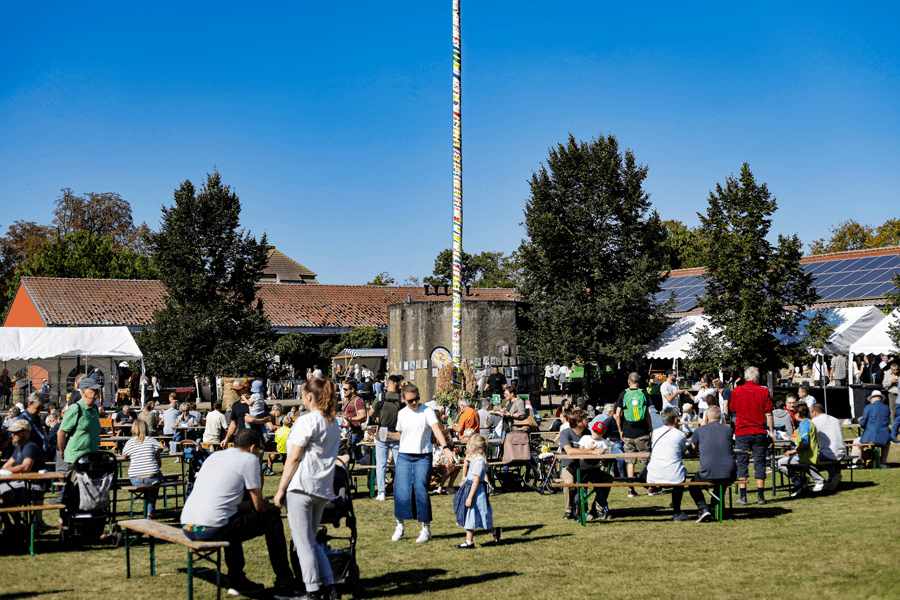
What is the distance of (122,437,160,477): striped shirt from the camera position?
9477mm

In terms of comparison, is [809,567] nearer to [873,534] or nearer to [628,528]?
[873,534]

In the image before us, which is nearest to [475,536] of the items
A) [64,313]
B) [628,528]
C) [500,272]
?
[628,528]

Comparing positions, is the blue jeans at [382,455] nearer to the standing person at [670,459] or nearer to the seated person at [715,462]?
the standing person at [670,459]

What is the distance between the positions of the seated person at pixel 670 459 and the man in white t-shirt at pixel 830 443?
3.04 m

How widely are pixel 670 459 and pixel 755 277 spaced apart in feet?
54.6

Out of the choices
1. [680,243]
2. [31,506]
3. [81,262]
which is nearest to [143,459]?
[31,506]

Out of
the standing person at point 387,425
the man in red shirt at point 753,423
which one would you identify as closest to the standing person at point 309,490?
the standing person at point 387,425

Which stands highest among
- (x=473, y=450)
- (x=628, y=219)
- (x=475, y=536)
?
(x=628, y=219)

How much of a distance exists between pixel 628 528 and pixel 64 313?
41.7 metres

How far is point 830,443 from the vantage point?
11742mm

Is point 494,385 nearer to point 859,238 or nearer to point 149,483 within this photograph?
point 149,483

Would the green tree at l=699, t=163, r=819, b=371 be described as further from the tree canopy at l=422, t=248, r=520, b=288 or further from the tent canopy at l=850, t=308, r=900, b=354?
the tree canopy at l=422, t=248, r=520, b=288

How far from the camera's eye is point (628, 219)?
99.3ft

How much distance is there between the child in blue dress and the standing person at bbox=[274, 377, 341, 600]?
246 cm
